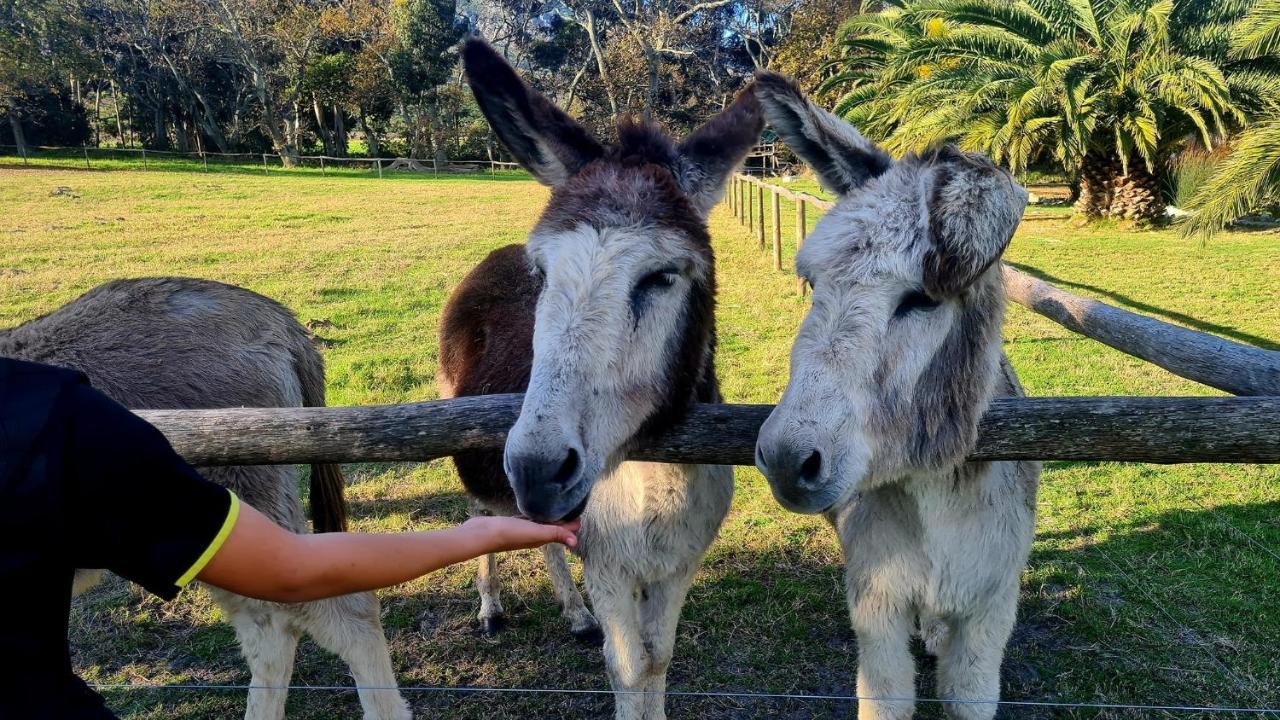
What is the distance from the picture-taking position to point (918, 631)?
3865 millimetres

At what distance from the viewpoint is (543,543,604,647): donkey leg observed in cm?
403

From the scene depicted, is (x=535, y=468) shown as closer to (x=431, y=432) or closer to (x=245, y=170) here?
(x=431, y=432)

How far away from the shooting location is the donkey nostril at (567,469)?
1.83 metres

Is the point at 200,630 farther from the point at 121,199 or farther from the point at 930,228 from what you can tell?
the point at 121,199

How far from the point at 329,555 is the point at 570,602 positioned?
9.63 ft

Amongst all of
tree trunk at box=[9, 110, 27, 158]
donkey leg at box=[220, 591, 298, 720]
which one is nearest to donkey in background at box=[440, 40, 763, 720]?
donkey leg at box=[220, 591, 298, 720]

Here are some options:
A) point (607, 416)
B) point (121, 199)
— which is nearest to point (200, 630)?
point (607, 416)

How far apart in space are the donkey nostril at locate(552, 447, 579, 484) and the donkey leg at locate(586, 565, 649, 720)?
110 cm

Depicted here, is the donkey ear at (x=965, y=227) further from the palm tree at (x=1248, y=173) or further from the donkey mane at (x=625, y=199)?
the palm tree at (x=1248, y=173)

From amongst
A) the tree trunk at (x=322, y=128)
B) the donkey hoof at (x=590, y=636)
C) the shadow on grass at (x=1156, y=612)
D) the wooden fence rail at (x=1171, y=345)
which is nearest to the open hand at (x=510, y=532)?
the wooden fence rail at (x=1171, y=345)

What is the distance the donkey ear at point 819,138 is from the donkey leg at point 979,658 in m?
1.53

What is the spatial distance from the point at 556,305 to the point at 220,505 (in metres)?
1.02

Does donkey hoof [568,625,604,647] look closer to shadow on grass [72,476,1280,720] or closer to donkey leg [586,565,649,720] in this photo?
shadow on grass [72,476,1280,720]

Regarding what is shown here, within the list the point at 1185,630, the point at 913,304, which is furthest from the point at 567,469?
the point at 1185,630
